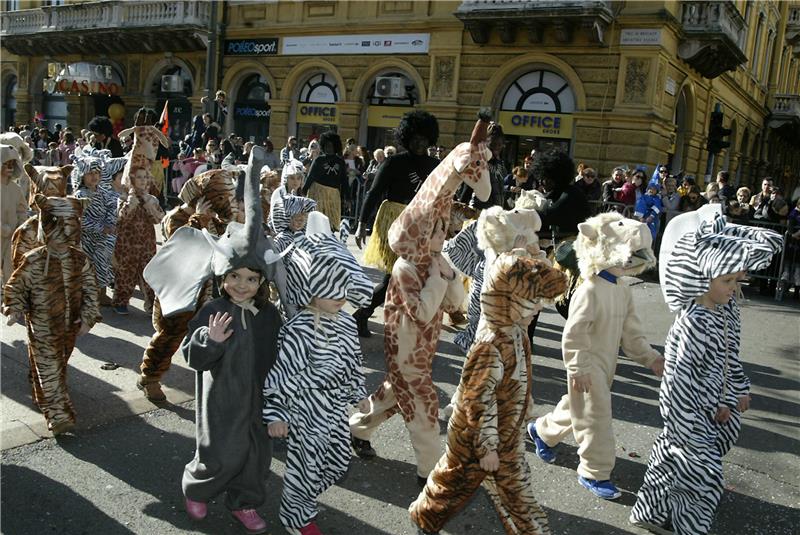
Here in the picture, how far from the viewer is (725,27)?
Answer: 17.8 metres

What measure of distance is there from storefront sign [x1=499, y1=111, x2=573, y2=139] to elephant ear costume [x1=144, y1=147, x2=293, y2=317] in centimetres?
1590

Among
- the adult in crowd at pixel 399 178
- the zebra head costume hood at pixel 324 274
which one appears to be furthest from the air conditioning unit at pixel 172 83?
the zebra head costume hood at pixel 324 274

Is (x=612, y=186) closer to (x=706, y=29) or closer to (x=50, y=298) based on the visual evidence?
(x=706, y=29)

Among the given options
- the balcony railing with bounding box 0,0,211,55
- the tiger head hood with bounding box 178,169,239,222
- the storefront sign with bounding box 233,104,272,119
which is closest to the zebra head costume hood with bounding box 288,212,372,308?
the tiger head hood with bounding box 178,169,239,222

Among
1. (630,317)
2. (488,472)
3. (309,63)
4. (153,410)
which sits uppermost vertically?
(309,63)

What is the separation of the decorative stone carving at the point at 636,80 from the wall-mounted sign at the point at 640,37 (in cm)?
39

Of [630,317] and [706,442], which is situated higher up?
[630,317]

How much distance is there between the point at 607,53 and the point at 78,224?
15431mm

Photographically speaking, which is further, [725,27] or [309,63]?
[309,63]

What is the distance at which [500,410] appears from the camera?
3074 mm

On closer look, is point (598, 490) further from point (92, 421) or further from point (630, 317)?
point (92, 421)

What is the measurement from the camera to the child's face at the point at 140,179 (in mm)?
7098

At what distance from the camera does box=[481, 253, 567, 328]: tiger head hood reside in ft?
9.66

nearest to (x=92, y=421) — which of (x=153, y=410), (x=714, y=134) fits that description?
(x=153, y=410)
